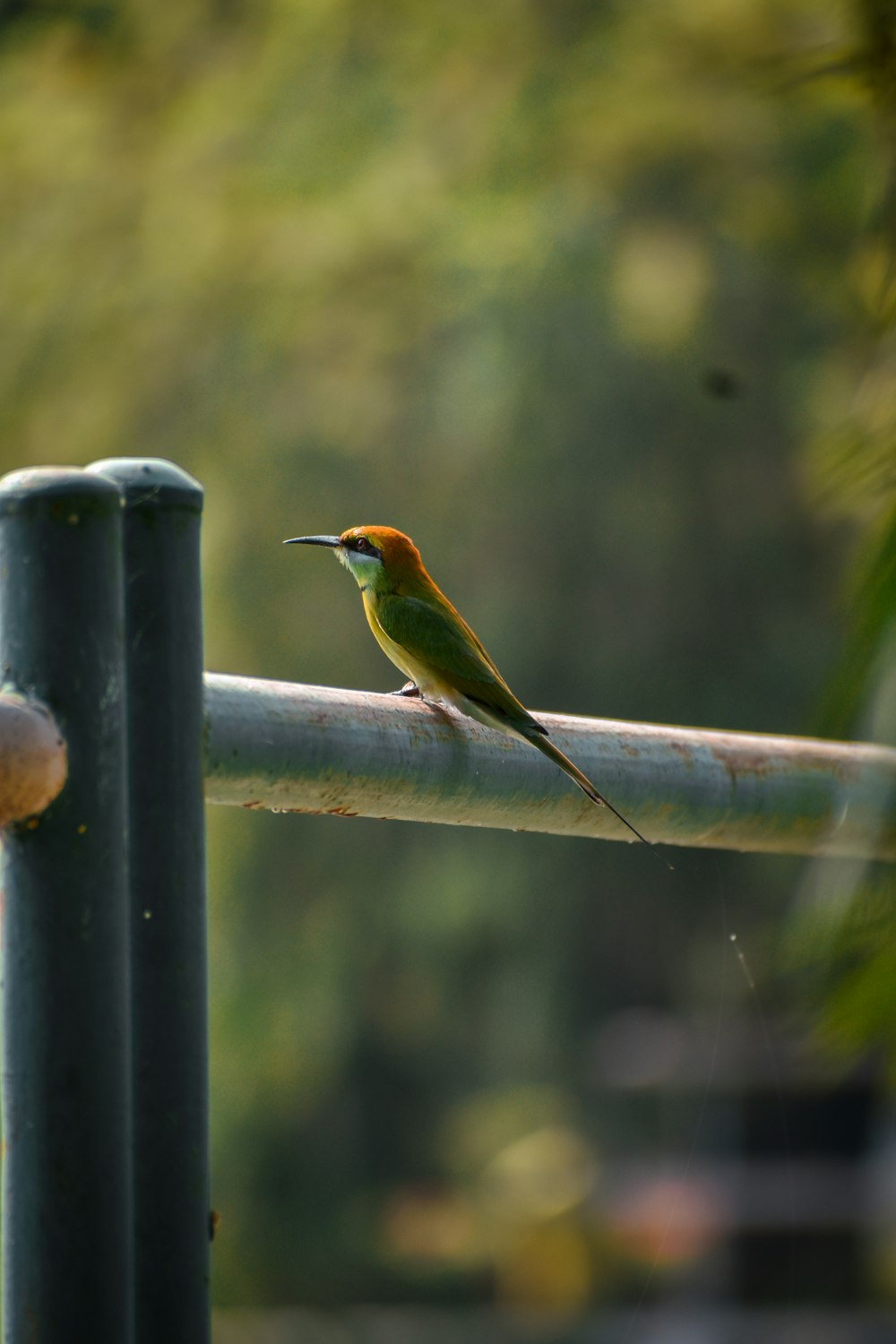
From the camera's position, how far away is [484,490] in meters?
9.67

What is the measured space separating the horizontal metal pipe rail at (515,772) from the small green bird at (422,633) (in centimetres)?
5

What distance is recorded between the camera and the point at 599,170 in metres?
9.83

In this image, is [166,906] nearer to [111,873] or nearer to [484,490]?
[111,873]

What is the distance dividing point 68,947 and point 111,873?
38 millimetres

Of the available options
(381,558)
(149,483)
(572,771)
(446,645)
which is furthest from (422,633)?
(149,483)

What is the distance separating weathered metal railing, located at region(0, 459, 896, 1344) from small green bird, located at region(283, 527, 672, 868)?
16.0 inches

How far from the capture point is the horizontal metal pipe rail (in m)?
0.83

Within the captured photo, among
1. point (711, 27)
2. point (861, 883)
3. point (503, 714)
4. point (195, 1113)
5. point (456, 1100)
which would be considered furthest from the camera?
point (456, 1100)

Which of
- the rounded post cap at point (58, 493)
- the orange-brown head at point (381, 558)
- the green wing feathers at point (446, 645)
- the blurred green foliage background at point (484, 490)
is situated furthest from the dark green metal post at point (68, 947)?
the blurred green foliage background at point (484, 490)

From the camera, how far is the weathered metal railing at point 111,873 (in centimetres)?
70

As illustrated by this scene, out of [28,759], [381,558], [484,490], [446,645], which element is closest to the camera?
[28,759]

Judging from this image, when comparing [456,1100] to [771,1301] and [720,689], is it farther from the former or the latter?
[720,689]

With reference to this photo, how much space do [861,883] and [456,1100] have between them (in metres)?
10.5

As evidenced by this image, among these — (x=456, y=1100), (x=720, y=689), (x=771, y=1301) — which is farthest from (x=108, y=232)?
(x=771, y=1301)
